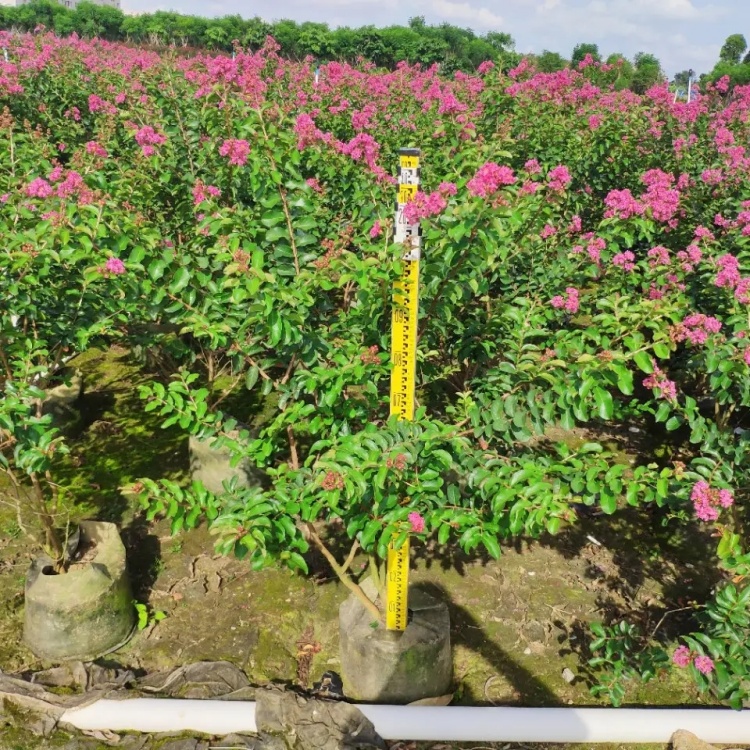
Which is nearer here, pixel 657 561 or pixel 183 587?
pixel 183 587

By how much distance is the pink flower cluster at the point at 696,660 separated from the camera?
7.02 ft

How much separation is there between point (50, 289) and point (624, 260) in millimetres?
2706

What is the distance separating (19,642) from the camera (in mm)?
2842

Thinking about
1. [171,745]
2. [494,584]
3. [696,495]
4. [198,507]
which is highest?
[696,495]

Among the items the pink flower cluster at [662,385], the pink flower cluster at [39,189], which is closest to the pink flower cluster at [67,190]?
the pink flower cluster at [39,189]

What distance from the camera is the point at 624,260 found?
3074 millimetres

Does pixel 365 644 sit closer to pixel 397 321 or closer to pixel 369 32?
pixel 397 321

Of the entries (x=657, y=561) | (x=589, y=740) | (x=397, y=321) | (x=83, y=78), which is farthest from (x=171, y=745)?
(x=83, y=78)

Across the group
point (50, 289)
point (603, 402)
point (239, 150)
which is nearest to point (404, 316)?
point (603, 402)

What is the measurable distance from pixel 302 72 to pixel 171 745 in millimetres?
8279

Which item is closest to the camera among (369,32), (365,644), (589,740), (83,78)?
(589,740)

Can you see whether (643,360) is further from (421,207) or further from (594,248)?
(594,248)

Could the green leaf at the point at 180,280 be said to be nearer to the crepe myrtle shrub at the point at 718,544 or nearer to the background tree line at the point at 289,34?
the crepe myrtle shrub at the point at 718,544

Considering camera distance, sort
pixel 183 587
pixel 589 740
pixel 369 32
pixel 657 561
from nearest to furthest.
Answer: pixel 589 740, pixel 183 587, pixel 657 561, pixel 369 32
